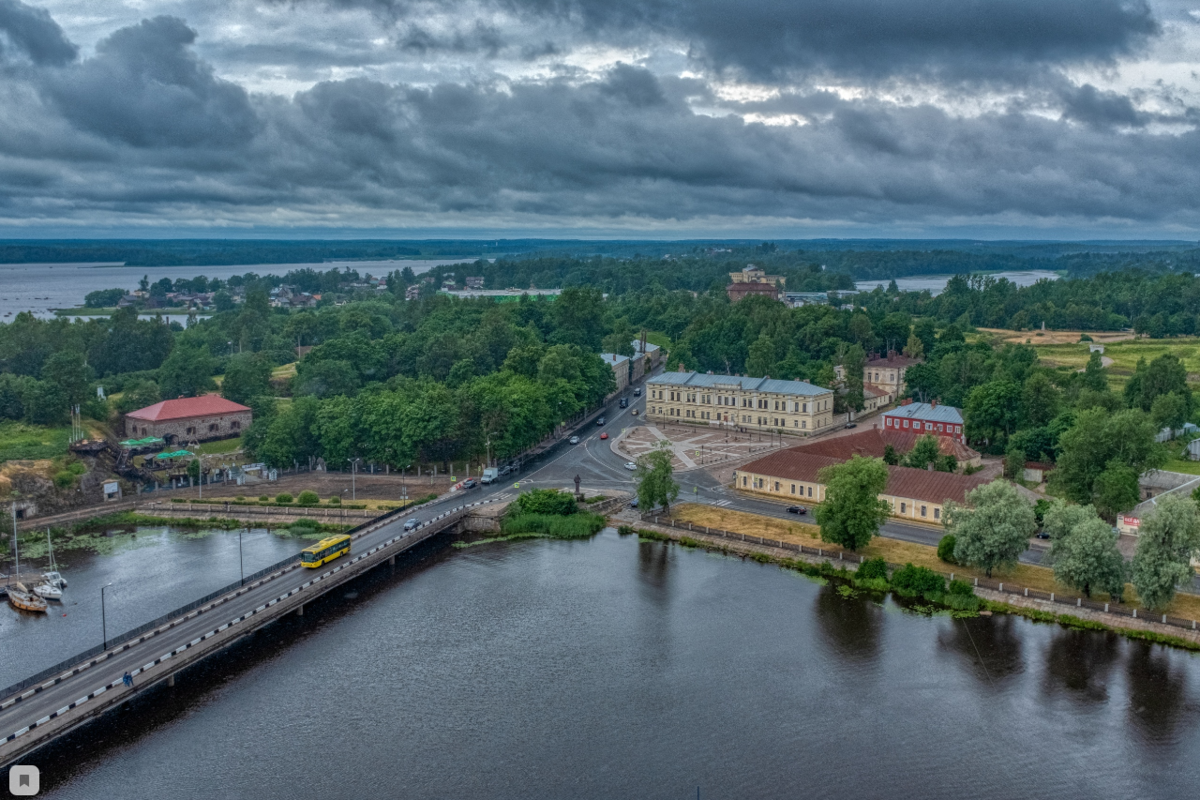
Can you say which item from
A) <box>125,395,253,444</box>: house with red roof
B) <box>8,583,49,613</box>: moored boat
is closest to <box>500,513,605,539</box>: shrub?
<box>8,583,49,613</box>: moored boat

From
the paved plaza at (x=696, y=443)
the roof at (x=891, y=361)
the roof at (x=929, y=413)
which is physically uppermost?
the roof at (x=891, y=361)

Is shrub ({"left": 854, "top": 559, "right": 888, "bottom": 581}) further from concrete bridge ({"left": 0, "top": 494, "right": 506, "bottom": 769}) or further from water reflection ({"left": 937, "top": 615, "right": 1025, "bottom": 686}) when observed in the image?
concrete bridge ({"left": 0, "top": 494, "right": 506, "bottom": 769})

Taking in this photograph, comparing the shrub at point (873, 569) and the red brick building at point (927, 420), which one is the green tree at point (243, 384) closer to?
the red brick building at point (927, 420)

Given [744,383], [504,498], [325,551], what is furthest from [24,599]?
[744,383]

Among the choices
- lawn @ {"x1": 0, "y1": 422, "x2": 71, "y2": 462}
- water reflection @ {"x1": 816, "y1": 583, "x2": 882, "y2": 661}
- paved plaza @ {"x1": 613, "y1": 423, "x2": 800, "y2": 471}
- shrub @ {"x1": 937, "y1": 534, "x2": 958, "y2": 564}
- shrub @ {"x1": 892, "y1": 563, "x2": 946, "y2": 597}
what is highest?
lawn @ {"x1": 0, "y1": 422, "x2": 71, "y2": 462}

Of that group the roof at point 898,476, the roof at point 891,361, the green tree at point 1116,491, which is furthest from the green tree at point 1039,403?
the roof at point 891,361
